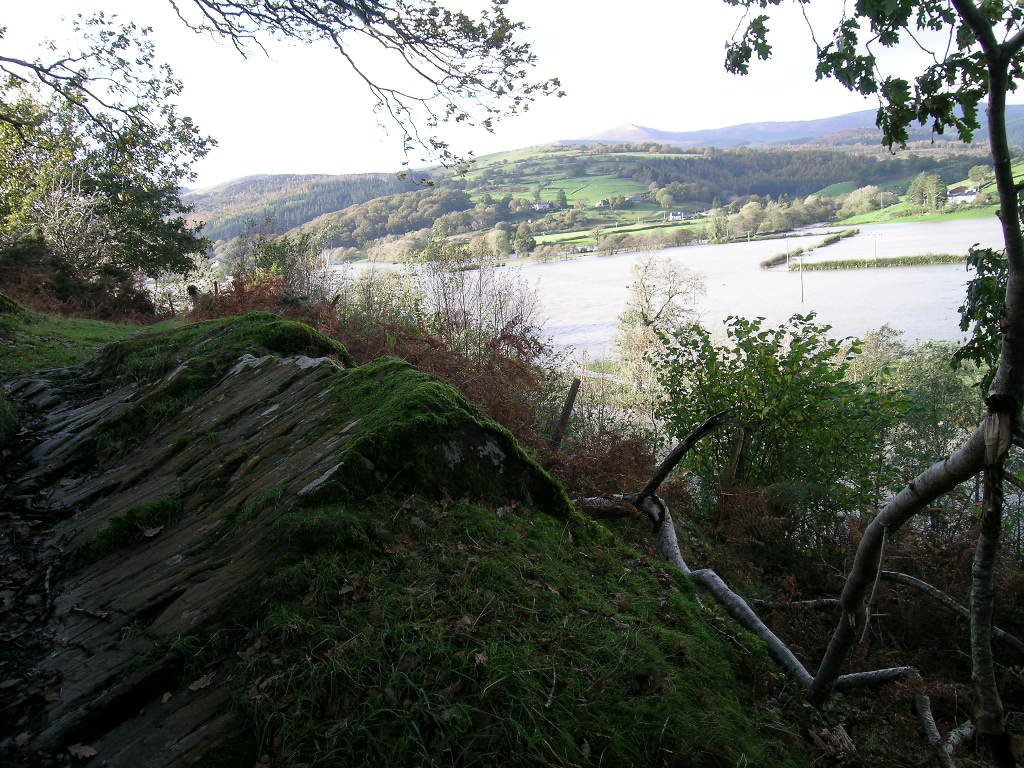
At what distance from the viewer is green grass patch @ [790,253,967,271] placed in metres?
53.1

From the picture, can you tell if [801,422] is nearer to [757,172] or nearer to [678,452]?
A: [678,452]

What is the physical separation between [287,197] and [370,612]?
105 metres

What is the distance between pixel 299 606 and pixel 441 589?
71 centimetres

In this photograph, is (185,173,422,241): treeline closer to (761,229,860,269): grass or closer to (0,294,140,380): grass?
(761,229,860,269): grass

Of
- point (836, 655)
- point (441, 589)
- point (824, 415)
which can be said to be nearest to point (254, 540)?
point (441, 589)

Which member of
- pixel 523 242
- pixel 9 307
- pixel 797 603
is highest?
pixel 523 242

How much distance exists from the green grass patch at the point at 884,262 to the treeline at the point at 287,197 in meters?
51.9

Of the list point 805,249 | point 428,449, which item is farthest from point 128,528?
point 805,249

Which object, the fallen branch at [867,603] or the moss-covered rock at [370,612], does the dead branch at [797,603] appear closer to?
the fallen branch at [867,603]

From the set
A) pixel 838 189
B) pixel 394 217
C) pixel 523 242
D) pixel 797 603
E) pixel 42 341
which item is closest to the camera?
pixel 797 603

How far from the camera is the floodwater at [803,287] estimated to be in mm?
43469

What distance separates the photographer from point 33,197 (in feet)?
71.9

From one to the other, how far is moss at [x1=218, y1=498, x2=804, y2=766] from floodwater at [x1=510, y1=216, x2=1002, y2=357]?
35.6 meters

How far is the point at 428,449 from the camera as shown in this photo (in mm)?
3859
